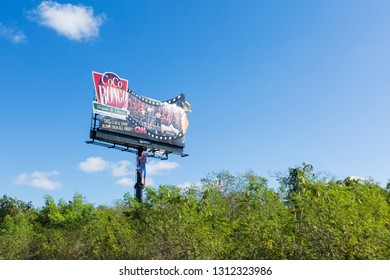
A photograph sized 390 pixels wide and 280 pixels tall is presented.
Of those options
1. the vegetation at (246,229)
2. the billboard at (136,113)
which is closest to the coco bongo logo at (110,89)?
the billboard at (136,113)

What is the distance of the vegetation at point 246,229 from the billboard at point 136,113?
19.7 feet

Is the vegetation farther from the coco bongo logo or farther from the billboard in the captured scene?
the coco bongo logo

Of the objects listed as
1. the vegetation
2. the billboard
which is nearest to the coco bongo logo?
the billboard

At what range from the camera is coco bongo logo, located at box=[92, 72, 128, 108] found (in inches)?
1094

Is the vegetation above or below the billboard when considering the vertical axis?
below

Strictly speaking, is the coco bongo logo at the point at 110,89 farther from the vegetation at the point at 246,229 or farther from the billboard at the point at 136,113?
the vegetation at the point at 246,229

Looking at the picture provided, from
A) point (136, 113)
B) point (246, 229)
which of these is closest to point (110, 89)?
point (136, 113)

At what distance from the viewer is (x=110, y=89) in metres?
28.6

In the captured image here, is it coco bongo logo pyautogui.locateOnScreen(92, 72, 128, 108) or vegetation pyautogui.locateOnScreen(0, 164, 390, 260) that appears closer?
vegetation pyautogui.locateOnScreen(0, 164, 390, 260)

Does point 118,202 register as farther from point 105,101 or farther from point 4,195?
point 4,195

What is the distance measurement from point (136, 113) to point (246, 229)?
64.9ft

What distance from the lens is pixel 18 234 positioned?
27.8 meters
